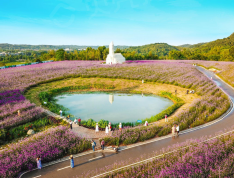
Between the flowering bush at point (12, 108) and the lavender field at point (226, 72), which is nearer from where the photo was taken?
the flowering bush at point (12, 108)

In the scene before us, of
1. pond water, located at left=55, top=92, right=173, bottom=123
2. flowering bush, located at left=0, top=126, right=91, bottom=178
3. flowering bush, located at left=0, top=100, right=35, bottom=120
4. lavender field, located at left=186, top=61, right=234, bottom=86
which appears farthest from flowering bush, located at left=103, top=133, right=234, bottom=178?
lavender field, located at left=186, top=61, right=234, bottom=86

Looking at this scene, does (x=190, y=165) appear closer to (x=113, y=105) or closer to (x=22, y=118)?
(x=113, y=105)

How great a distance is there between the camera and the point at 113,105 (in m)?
27.3

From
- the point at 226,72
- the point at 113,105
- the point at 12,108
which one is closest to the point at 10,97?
the point at 12,108

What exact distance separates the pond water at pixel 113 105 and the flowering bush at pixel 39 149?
6.61 m

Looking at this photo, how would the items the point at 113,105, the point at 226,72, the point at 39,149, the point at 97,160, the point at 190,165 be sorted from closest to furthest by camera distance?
the point at 190,165
the point at 97,160
the point at 39,149
the point at 113,105
the point at 226,72

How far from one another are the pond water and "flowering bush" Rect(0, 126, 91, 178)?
6613mm

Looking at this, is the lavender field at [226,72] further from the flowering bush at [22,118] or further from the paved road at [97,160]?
the flowering bush at [22,118]

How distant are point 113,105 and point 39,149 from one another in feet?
49.6

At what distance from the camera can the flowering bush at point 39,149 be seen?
1205 centimetres

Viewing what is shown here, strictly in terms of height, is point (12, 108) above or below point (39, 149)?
above

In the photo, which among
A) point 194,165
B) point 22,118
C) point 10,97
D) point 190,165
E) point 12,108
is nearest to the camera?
point 190,165

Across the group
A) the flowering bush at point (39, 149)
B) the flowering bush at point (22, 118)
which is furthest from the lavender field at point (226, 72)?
the flowering bush at point (22, 118)

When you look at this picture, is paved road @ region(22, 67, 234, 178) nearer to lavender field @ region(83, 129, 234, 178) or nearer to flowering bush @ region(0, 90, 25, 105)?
lavender field @ region(83, 129, 234, 178)
